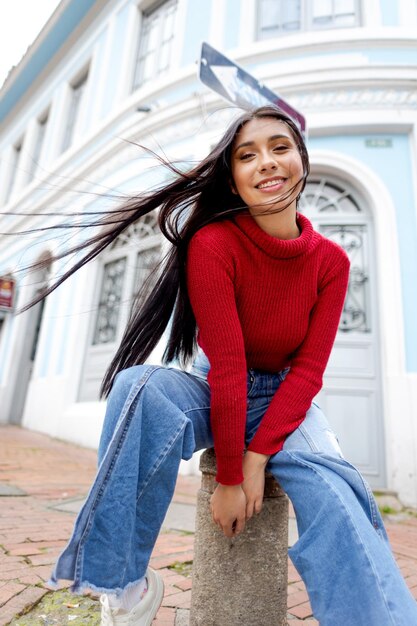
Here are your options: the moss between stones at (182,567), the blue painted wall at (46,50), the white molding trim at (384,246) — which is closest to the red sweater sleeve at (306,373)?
the moss between stones at (182,567)

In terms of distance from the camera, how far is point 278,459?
120cm

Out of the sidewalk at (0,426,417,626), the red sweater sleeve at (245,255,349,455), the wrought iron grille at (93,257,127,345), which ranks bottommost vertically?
the sidewalk at (0,426,417,626)

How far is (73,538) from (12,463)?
3.78 metres

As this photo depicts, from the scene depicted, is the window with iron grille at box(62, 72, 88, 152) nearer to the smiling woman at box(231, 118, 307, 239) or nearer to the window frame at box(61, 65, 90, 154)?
the window frame at box(61, 65, 90, 154)

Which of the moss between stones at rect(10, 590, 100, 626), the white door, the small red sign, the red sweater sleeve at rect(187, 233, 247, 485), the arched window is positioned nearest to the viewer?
the red sweater sleeve at rect(187, 233, 247, 485)

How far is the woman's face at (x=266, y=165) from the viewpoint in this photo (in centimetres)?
141

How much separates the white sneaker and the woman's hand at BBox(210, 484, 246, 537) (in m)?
0.33

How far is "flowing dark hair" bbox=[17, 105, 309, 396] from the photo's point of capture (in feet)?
4.85

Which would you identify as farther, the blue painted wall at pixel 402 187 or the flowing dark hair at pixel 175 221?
the blue painted wall at pixel 402 187

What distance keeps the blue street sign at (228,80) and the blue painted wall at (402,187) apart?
81.7 inches

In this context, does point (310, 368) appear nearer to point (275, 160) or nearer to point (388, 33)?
point (275, 160)

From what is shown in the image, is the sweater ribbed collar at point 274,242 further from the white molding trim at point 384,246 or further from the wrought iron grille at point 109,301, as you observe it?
the wrought iron grille at point 109,301

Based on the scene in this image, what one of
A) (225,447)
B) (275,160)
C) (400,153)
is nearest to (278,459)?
(225,447)

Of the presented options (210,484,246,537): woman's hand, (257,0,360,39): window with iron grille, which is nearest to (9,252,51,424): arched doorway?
(257,0,360,39): window with iron grille
